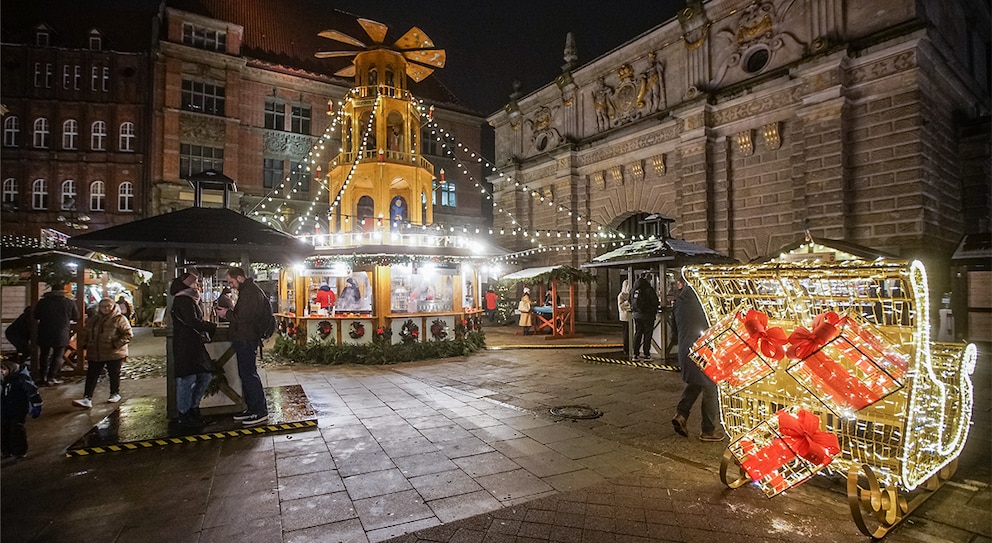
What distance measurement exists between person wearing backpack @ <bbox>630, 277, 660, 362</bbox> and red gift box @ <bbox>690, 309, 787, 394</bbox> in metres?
7.85

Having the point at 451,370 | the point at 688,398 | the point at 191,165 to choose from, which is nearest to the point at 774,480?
the point at 688,398

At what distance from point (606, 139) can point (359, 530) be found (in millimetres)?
21274

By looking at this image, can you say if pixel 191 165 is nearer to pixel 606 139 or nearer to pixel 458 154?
pixel 458 154

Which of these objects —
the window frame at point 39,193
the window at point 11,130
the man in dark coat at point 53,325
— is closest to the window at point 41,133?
the window at point 11,130

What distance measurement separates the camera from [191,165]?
90.6ft

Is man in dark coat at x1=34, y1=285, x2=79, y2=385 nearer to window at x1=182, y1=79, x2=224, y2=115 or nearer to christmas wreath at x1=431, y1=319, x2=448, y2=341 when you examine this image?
christmas wreath at x1=431, y1=319, x2=448, y2=341

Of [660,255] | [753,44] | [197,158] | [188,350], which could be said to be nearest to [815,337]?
[188,350]

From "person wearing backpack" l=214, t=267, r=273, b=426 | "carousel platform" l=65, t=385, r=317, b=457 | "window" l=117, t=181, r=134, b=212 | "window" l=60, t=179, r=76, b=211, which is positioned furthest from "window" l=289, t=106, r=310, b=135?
"person wearing backpack" l=214, t=267, r=273, b=426

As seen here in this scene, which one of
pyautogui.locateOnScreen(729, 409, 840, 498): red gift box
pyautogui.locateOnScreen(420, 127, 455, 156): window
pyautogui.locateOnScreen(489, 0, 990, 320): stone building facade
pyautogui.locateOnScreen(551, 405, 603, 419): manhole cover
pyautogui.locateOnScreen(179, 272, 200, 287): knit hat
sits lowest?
pyautogui.locateOnScreen(551, 405, 603, 419): manhole cover

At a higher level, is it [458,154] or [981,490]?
[458,154]

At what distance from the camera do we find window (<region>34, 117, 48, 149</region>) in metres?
28.5

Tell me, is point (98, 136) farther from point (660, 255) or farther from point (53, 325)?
point (660, 255)

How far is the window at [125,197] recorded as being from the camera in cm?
2856

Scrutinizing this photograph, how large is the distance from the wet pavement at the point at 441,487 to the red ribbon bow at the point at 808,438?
1.89 feet
